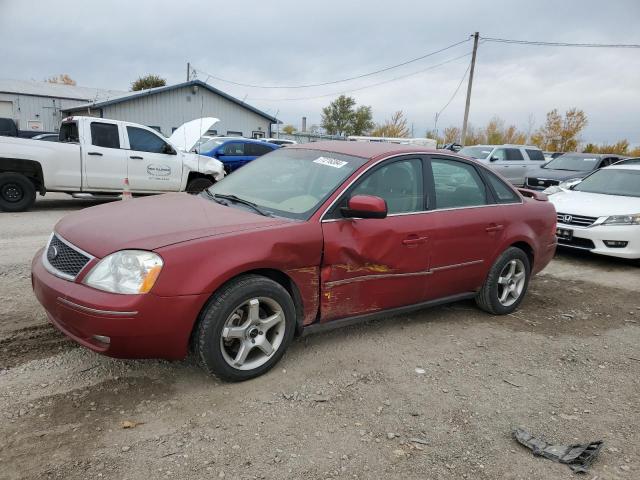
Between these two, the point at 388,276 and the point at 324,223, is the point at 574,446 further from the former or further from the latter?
the point at 324,223

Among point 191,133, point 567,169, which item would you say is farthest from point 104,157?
point 567,169

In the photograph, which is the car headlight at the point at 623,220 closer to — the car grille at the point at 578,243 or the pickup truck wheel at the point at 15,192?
the car grille at the point at 578,243

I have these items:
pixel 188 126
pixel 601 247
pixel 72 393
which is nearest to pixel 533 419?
pixel 72 393

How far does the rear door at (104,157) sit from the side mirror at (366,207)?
760cm

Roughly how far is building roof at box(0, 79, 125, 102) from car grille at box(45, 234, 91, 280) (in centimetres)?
3265

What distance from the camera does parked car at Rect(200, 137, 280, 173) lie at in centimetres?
1458

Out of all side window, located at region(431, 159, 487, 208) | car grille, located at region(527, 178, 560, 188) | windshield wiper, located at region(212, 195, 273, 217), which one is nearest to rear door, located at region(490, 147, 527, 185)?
car grille, located at region(527, 178, 560, 188)

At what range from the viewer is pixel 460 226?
4211 mm

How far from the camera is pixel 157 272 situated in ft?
9.04

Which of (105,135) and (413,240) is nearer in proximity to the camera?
(413,240)

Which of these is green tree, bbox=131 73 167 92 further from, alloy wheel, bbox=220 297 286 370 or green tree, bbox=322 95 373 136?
alloy wheel, bbox=220 297 286 370

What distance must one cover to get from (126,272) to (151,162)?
790 centimetres

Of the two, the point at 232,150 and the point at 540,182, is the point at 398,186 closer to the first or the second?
the point at 540,182

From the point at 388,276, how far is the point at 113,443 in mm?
2203
